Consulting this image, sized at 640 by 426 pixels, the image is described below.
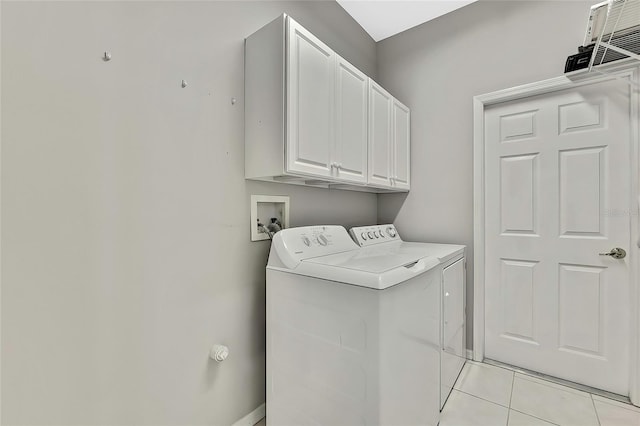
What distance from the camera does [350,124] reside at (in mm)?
1767

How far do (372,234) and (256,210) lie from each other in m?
0.94

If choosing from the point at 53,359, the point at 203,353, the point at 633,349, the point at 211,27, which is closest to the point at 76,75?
the point at 211,27

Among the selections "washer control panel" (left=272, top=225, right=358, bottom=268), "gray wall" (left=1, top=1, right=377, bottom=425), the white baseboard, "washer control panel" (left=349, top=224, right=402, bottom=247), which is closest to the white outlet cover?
"gray wall" (left=1, top=1, right=377, bottom=425)

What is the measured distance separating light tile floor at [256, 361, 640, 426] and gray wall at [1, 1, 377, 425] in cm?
72

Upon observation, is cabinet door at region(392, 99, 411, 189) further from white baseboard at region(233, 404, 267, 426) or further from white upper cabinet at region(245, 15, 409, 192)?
white baseboard at region(233, 404, 267, 426)

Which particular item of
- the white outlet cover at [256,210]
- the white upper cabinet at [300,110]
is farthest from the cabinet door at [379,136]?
the white outlet cover at [256,210]

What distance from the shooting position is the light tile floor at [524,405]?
1576mm

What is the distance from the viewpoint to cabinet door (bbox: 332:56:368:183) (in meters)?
1.67

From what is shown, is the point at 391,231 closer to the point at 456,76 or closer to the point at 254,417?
the point at 456,76

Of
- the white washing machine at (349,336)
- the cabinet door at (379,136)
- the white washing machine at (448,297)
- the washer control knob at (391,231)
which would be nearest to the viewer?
the white washing machine at (349,336)

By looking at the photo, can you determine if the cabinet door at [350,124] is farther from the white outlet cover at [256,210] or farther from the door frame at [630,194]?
the door frame at [630,194]

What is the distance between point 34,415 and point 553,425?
7.53 ft

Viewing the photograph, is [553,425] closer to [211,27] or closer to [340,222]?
[340,222]

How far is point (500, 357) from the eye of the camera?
2.18 metres
